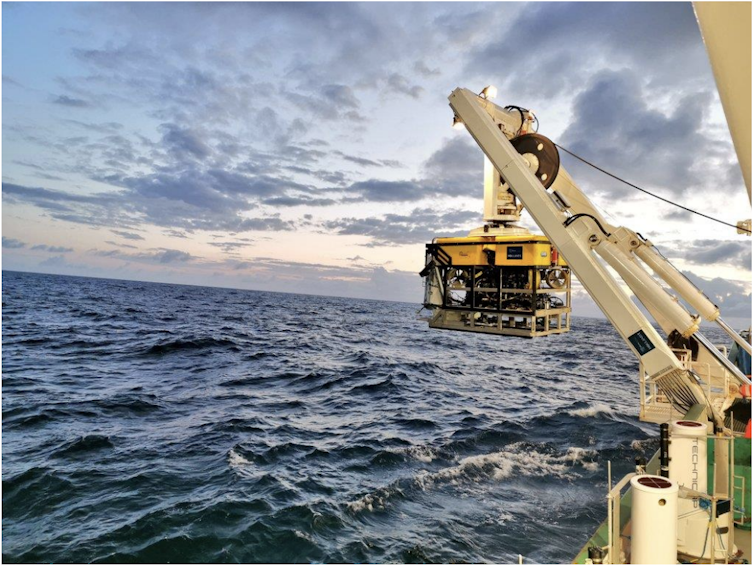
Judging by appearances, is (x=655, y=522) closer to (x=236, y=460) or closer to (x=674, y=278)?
(x=674, y=278)

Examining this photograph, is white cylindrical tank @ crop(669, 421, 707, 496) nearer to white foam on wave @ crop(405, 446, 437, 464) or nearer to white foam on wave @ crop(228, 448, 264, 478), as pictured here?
white foam on wave @ crop(405, 446, 437, 464)

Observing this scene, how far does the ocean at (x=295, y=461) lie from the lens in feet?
27.5

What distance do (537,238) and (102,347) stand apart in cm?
2873

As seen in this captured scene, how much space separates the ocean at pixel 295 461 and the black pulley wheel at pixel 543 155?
7748 millimetres

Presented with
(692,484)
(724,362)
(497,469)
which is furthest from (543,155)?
(497,469)

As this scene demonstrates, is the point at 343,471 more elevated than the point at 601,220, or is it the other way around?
the point at 601,220

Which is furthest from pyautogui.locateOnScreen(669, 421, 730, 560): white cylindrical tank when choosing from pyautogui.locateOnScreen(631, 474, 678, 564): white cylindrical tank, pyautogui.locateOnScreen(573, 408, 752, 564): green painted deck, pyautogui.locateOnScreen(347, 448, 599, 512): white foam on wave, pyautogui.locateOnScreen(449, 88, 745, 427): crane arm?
pyautogui.locateOnScreen(347, 448, 599, 512): white foam on wave

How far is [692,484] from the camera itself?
6934 millimetres

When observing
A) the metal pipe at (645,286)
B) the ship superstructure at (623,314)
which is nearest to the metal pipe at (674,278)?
the ship superstructure at (623,314)

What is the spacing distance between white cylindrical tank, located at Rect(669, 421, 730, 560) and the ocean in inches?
113

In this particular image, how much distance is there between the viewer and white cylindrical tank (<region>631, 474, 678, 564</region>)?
4.91m

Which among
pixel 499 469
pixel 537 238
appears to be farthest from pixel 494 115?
pixel 499 469

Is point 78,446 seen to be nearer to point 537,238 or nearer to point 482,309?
point 482,309

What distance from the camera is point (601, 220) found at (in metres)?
10.5
